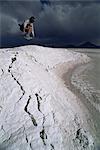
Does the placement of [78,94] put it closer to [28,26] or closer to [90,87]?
[90,87]

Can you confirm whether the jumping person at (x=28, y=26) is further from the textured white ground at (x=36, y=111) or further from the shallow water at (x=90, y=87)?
the shallow water at (x=90, y=87)

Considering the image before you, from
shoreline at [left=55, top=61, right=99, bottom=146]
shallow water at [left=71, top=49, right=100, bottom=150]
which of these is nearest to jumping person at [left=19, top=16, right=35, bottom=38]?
shoreline at [left=55, top=61, right=99, bottom=146]

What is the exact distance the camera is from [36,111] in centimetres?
1667

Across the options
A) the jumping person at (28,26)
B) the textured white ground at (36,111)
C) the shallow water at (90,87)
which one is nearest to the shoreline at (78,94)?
the shallow water at (90,87)

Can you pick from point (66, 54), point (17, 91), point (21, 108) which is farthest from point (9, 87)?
point (66, 54)

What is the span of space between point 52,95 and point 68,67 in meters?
9.88

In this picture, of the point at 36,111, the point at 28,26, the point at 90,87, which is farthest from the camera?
the point at 90,87

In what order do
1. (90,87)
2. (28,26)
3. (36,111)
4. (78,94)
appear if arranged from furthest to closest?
1. (90,87)
2. (78,94)
3. (28,26)
4. (36,111)

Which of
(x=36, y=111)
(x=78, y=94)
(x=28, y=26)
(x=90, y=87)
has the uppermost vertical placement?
(x=28, y=26)

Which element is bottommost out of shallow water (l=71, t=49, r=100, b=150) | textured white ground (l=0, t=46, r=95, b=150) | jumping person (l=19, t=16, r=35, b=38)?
shallow water (l=71, t=49, r=100, b=150)

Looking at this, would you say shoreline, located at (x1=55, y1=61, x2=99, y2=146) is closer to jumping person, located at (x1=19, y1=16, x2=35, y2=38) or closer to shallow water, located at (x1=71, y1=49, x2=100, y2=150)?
shallow water, located at (x1=71, y1=49, x2=100, y2=150)

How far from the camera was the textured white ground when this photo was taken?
48.7ft

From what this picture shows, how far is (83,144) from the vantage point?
15.2 metres

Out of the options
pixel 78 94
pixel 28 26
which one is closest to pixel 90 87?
pixel 78 94
